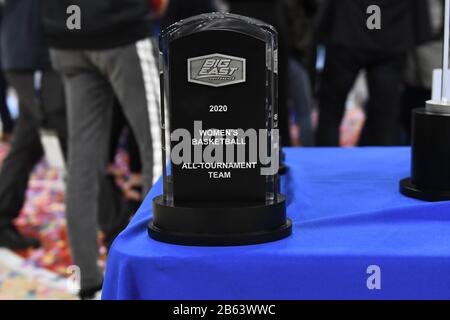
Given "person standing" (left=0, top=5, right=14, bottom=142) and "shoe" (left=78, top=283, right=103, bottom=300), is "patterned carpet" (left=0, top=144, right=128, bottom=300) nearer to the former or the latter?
"shoe" (left=78, top=283, right=103, bottom=300)

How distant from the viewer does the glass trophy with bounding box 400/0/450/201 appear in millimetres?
Answer: 1135

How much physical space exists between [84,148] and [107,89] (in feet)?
0.66

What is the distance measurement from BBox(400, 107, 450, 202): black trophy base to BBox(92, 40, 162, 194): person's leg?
1093 millimetres

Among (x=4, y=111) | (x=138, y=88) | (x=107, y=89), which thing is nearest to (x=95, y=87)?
(x=107, y=89)

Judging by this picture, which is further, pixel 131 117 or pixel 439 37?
pixel 439 37

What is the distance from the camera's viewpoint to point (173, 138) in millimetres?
959

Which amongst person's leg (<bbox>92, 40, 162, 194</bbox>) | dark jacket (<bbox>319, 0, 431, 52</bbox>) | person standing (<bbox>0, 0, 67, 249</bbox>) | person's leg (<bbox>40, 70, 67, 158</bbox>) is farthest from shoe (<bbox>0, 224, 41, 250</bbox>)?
dark jacket (<bbox>319, 0, 431, 52</bbox>)

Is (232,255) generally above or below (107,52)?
below

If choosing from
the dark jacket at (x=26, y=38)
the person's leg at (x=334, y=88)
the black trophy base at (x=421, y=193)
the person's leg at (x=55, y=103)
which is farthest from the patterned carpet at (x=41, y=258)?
the black trophy base at (x=421, y=193)

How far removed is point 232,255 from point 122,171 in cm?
343

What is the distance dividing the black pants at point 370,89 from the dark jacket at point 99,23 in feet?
3.08

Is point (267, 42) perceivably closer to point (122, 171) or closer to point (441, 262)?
point (441, 262)
